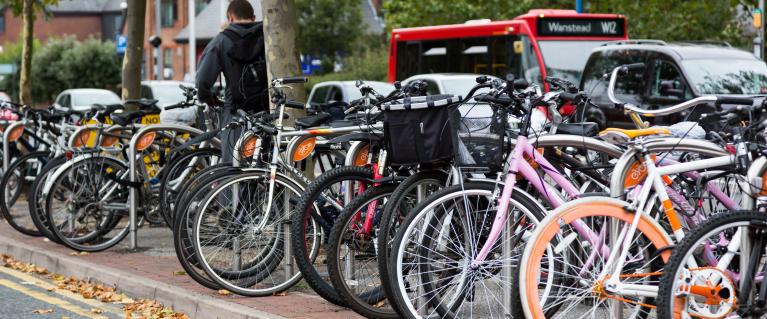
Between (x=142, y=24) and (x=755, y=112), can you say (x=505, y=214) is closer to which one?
(x=755, y=112)

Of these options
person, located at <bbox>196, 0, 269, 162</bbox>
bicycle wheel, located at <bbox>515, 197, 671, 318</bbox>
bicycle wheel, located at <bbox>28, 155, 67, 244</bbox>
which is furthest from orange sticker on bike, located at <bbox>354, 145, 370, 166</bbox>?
bicycle wheel, located at <bbox>28, 155, 67, 244</bbox>

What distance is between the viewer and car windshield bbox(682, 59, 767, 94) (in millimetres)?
15867

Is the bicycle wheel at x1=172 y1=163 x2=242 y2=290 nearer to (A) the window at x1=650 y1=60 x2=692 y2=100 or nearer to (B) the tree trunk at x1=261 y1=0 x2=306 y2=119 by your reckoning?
(B) the tree trunk at x1=261 y1=0 x2=306 y2=119

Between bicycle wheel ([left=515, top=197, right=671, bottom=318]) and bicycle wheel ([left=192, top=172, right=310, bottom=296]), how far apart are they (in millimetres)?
2555

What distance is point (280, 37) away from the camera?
9352 millimetres

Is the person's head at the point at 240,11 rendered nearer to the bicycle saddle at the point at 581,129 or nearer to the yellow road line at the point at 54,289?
the yellow road line at the point at 54,289

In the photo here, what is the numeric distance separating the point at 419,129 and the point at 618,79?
1158cm

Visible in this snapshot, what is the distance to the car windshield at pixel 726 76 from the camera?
52.1ft

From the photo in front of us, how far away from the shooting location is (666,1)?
102 feet

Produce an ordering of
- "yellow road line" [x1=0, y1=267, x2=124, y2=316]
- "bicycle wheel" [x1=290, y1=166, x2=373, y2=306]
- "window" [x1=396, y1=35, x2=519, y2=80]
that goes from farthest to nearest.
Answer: "window" [x1=396, y1=35, x2=519, y2=80]
"yellow road line" [x1=0, y1=267, x2=124, y2=316]
"bicycle wheel" [x1=290, y1=166, x2=373, y2=306]

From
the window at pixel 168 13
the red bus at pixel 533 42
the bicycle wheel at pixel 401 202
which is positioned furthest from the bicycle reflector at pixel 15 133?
the window at pixel 168 13

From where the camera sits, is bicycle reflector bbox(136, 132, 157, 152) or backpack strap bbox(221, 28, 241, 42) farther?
bicycle reflector bbox(136, 132, 157, 152)

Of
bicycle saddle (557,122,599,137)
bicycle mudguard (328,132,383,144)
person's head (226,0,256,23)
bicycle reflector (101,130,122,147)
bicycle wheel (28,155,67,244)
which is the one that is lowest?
bicycle wheel (28,155,67,244)

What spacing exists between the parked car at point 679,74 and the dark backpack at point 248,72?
652 cm
